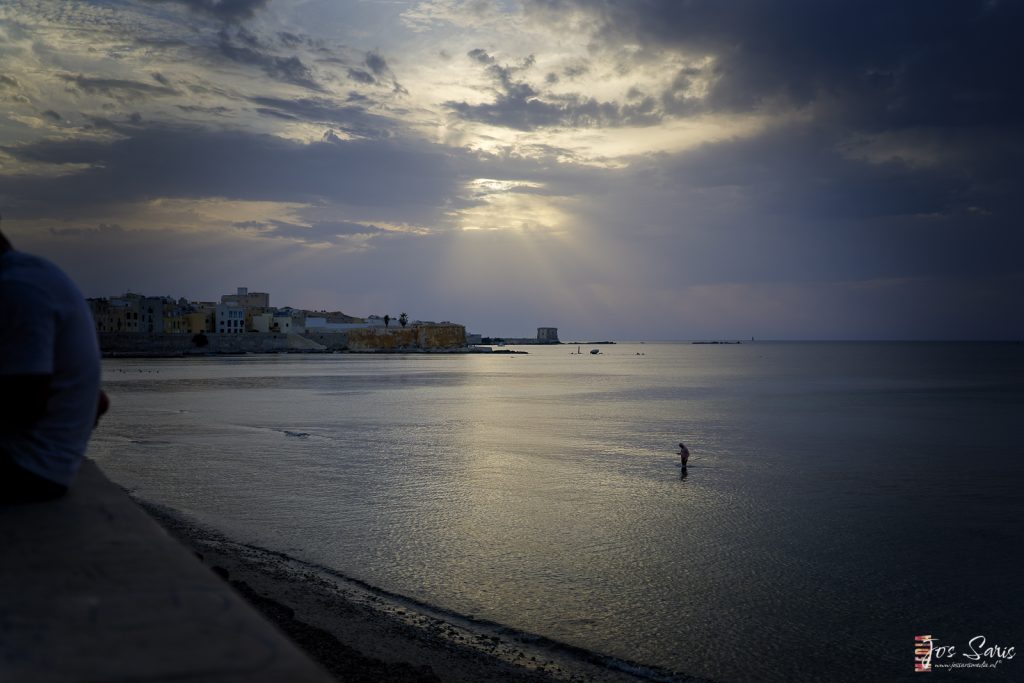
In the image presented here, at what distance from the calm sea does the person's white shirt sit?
23.3 feet

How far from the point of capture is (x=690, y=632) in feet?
30.7

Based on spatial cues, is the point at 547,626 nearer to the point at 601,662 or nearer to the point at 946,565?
the point at 601,662

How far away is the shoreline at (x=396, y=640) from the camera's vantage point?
7.88 metres

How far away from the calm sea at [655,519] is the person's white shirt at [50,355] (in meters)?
7.10

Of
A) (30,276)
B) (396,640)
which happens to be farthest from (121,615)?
(396,640)

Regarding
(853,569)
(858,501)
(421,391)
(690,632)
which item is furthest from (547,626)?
(421,391)

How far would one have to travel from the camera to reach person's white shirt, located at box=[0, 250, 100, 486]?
3.08 metres

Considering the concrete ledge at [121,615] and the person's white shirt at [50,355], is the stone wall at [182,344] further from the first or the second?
the concrete ledge at [121,615]

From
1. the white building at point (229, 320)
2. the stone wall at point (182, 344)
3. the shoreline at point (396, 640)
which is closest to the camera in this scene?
the shoreline at point (396, 640)

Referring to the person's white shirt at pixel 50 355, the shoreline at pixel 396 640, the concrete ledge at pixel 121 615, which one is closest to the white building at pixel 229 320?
the shoreline at pixel 396 640

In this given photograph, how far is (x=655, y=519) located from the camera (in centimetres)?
1549

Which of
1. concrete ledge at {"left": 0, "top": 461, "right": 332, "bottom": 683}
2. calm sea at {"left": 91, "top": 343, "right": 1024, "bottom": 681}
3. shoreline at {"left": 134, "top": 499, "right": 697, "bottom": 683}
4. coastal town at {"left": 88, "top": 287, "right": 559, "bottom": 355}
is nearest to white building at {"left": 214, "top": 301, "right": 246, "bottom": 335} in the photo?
coastal town at {"left": 88, "top": 287, "right": 559, "bottom": 355}

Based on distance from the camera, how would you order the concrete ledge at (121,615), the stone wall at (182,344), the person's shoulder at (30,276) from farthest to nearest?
the stone wall at (182,344) → the person's shoulder at (30,276) → the concrete ledge at (121,615)

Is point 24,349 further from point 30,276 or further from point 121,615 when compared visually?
point 121,615
